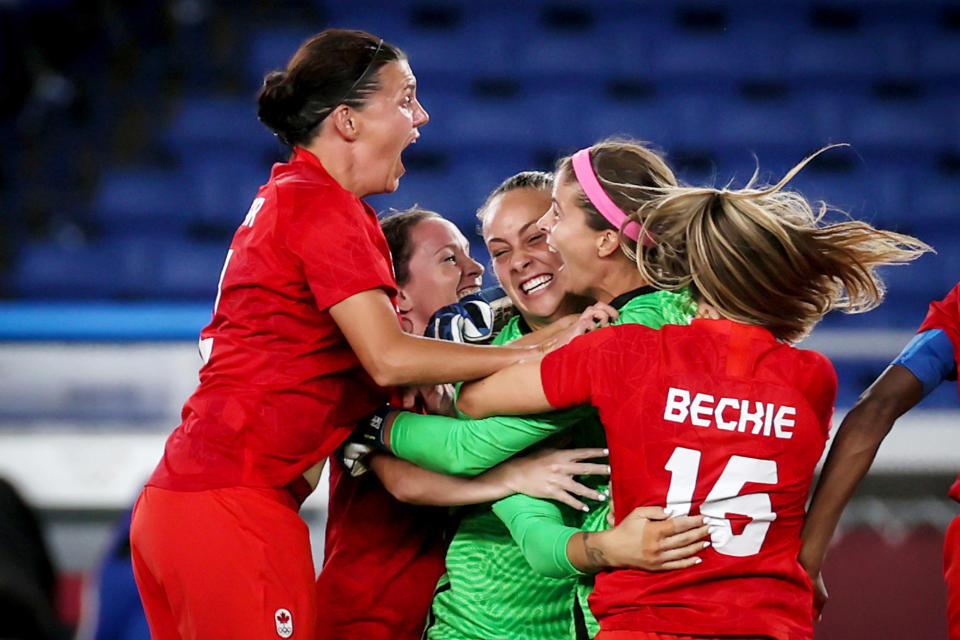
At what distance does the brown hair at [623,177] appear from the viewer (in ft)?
7.31

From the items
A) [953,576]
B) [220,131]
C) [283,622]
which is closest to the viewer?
[283,622]

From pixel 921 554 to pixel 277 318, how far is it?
2868mm

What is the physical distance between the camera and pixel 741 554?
1.93 m

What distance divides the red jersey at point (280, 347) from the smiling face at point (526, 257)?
38cm

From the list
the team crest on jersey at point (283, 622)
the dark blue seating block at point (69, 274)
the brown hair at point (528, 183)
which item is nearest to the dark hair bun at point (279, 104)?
the brown hair at point (528, 183)

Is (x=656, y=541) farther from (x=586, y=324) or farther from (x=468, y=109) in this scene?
(x=468, y=109)

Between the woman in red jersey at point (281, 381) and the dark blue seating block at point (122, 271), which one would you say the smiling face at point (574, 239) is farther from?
the dark blue seating block at point (122, 271)

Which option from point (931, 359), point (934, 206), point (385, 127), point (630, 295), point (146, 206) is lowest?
point (934, 206)

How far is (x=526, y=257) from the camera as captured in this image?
2.56 meters

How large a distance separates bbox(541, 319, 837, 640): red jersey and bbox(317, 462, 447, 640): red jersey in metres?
0.64

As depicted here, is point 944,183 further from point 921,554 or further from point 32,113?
point 32,113

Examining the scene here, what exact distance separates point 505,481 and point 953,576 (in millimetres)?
889

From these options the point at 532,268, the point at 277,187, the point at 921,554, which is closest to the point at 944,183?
the point at 921,554

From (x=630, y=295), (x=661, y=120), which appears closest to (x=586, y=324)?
(x=630, y=295)
